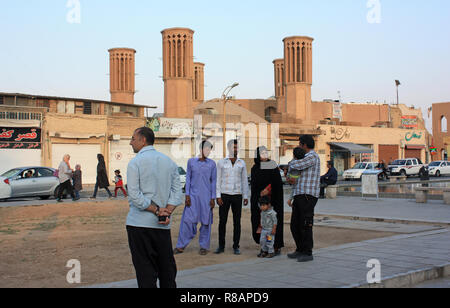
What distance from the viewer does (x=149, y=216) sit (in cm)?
450

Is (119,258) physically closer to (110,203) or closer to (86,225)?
(86,225)

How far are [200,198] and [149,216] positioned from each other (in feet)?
12.7

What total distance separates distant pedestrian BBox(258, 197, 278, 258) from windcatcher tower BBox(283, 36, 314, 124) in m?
52.1

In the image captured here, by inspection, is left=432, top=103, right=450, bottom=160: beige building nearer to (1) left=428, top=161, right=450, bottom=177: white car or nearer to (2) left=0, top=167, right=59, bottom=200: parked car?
(1) left=428, top=161, right=450, bottom=177: white car

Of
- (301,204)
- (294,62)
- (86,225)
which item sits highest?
(294,62)

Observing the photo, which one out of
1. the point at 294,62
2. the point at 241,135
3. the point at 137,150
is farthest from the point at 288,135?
the point at 137,150

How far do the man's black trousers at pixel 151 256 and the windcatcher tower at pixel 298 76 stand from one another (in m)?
55.3

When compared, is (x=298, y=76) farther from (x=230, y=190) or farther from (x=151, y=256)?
(x=151, y=256)

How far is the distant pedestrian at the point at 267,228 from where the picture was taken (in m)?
7.51

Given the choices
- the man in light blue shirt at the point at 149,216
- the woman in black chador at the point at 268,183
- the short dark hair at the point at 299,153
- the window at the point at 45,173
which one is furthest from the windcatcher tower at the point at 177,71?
the man in light blue shirt at the point at 149,216

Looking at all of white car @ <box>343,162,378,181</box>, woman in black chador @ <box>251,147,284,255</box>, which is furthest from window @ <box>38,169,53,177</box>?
white car @ <box>343,162,378,181</box>

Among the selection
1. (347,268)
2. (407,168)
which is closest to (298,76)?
A: (407,168)
